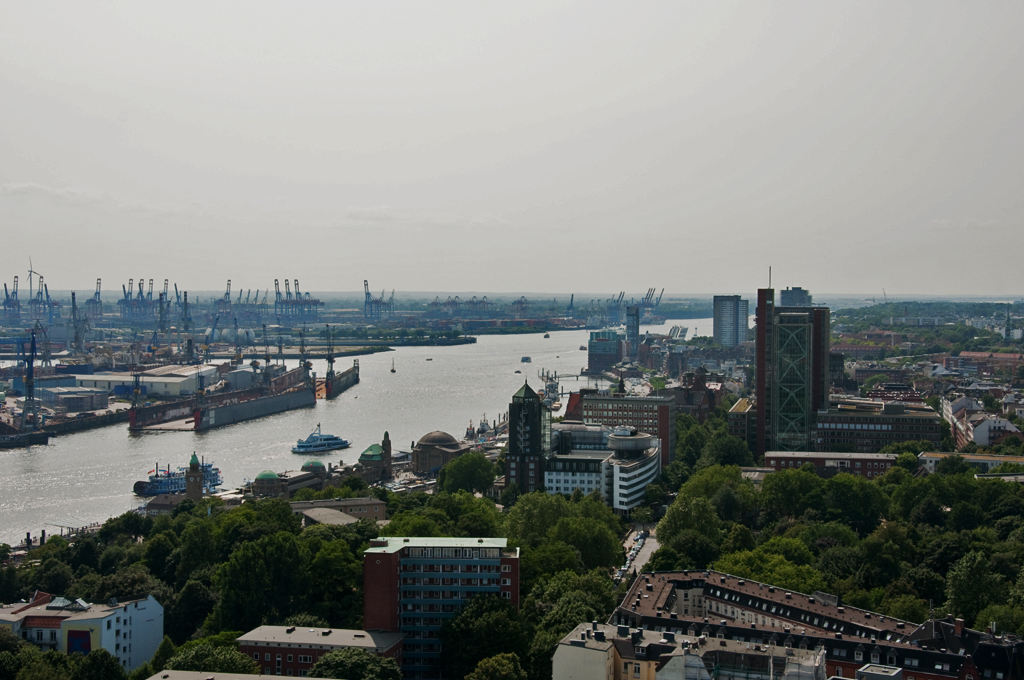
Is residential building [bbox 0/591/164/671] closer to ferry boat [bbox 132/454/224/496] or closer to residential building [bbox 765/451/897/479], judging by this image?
ferry boat [bbox 132/454/224/496]

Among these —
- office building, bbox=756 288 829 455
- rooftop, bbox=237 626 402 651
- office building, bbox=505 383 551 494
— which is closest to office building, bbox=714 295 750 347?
office building, bbox=756 288 829 455

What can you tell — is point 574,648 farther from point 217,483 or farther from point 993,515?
point 217,483

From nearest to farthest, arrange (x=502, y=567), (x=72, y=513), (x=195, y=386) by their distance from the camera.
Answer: (x=502, y=567) < (x=72, y=513) < (x=195, y=386)

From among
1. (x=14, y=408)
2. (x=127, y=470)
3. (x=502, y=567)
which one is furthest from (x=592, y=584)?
(x=14, y=408)

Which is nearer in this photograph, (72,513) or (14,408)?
(72,513)

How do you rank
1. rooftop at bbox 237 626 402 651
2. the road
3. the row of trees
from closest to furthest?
rooftop at bbox 237 626 402 651, the row of trees, the road

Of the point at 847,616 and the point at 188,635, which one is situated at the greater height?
the point at 847,616
